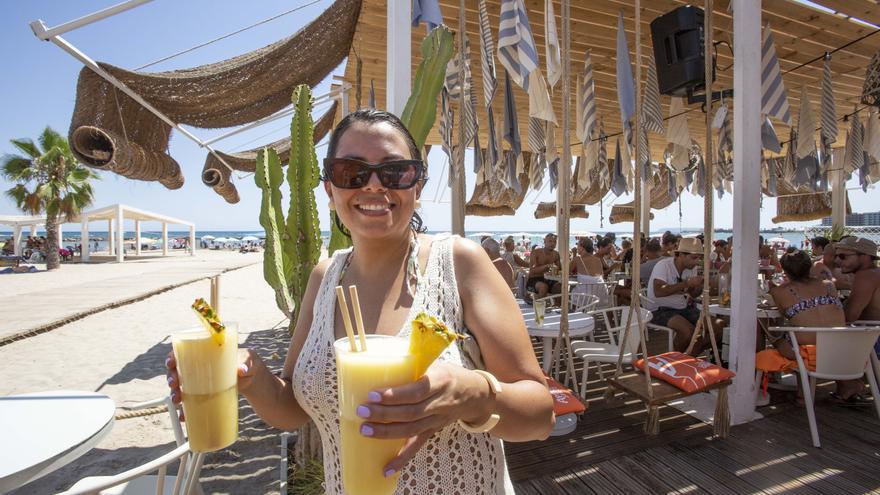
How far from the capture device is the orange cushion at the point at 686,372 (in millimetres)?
2854

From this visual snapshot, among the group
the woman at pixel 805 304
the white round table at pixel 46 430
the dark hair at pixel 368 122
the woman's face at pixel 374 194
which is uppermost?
the dark hair at pixel 368 122

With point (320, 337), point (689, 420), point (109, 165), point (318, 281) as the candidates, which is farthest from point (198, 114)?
point (689, 420)

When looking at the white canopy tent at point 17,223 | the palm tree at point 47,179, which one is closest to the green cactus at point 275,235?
Result: the palm tree at point 47,179

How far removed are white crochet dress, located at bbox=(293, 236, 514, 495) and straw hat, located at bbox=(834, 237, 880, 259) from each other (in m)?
4.69

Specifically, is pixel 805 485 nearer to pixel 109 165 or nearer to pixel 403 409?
pixel 403 409

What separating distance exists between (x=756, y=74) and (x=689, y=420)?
8.40 feet

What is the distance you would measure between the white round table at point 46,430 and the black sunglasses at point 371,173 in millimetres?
1374

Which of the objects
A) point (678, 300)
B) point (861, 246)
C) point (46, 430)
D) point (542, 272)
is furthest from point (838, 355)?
point (542, 272)

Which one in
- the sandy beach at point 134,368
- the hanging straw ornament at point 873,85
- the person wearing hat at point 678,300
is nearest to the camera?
the sandy beach at point 134,368

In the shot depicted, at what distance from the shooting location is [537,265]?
7965 mm

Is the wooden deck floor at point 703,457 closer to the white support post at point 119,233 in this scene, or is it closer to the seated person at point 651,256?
the seated person at point 651,256

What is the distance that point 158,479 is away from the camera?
153cm

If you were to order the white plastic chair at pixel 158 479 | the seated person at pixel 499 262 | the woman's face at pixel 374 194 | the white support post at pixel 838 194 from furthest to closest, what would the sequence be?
the white support post at pixel 838 194
the seated person at pixel 499 262
the white plastic chair at pixel 158 479
the woman's face at pixel 374 194

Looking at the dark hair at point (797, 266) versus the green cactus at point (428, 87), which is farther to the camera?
the dark hair at point (797, 266)
